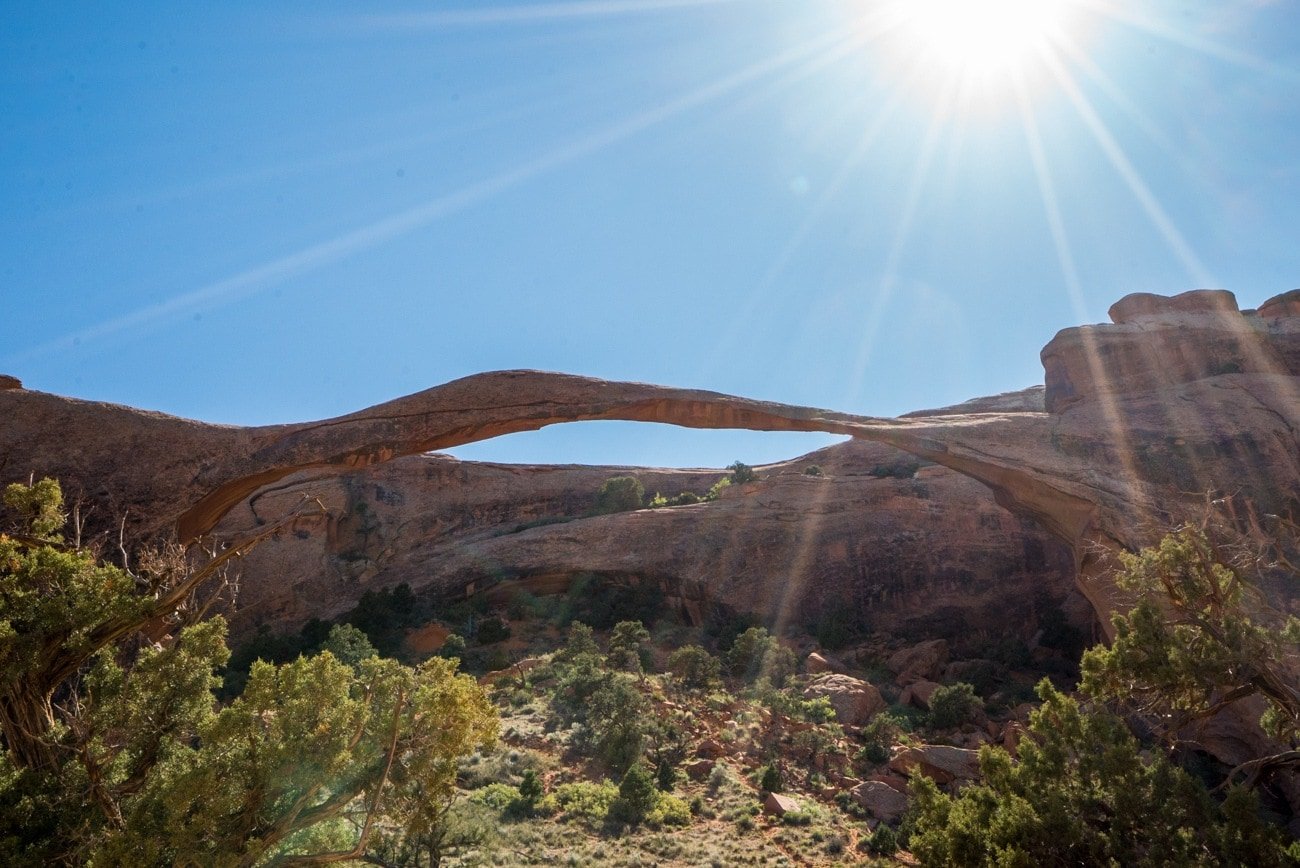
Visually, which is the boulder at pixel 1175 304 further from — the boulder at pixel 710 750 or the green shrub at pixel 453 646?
the green shrub at pixel 453 646

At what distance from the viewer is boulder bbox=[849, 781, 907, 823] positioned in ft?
41.8

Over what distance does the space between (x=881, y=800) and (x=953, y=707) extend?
591 cm

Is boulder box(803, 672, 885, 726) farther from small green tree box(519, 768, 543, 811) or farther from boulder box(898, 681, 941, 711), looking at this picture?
small green tree box(519, 768, 543, 811)

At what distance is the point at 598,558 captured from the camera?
103 ft

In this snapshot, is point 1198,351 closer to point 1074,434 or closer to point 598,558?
point 1074,434

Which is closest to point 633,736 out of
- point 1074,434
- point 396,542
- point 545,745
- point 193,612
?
point 545,745

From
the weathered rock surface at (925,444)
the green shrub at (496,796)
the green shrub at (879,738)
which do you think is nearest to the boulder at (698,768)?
the green shrub at (879,738)

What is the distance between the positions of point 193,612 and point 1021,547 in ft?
93.3

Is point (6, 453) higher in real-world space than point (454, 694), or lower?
higher

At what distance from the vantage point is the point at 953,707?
59.0 feet

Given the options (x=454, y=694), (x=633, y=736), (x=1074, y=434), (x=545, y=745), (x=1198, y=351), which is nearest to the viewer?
(x=454, y=694)

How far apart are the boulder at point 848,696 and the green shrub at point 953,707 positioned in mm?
1454

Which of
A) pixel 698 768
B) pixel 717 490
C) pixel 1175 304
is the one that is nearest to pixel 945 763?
pixel 698 768

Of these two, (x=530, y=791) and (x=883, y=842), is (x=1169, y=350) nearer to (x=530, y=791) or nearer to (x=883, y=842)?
(x=883, y=842)
